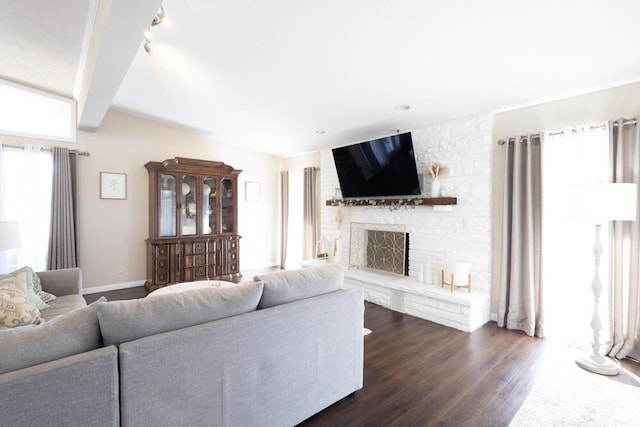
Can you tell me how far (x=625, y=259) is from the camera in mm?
2617

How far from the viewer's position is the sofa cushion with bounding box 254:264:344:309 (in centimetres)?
177

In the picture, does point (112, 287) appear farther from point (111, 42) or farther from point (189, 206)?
point (111, 42)

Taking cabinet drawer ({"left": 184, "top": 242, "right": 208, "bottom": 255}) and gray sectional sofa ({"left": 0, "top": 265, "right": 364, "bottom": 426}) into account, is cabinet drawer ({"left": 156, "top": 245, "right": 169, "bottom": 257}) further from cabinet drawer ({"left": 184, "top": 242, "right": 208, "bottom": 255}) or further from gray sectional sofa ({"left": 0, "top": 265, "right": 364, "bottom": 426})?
gray sectional sofa ({"left": 0, "top": 265, "right": 364, "bottom": 426})

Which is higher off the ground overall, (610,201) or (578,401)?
(610,201)

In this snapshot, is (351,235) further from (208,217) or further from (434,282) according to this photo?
(208,217)

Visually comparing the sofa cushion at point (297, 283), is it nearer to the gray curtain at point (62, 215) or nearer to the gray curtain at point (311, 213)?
the gray curtain at point (311, 213)

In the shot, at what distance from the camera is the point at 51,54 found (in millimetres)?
3125

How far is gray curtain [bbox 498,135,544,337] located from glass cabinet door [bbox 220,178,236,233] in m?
4.27

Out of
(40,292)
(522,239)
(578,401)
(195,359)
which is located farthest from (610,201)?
(40,292)

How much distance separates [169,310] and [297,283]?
73cm

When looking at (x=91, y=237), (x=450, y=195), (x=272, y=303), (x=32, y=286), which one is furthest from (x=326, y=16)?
(x=91, y=237)

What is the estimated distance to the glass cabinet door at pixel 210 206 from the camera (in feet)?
17.1

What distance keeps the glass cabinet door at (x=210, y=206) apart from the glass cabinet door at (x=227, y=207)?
151 millimetres

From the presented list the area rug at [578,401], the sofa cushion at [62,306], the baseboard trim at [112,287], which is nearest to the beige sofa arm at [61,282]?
the sofa cushion at [62,306]
